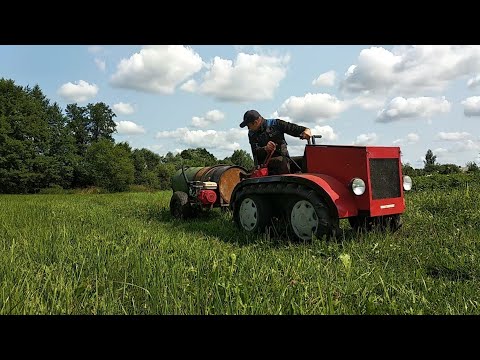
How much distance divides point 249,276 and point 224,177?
530 cm

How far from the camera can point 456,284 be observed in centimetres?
332

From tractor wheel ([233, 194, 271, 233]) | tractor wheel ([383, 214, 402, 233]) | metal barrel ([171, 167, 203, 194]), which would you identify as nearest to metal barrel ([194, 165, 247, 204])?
metal barrel ([171, 167, 203, 194])

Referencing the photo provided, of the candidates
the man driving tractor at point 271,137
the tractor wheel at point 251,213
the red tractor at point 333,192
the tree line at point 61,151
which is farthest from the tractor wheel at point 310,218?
the tree line at point 61,151

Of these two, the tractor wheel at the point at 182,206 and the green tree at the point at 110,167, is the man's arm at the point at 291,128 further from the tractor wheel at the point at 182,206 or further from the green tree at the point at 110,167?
the green tree at the point at 110,167

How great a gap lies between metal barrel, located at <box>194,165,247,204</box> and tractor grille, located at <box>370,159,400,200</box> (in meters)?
3.90

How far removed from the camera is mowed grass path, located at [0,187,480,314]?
8.59 ft

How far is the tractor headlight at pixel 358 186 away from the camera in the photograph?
16.1ft

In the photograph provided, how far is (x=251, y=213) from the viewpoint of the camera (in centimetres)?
612

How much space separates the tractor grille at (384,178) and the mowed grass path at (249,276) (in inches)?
22.7

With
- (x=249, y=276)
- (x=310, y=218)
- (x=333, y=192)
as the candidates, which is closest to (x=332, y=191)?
(x=333, y=192)

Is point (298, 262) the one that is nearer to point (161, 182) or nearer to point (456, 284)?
point (456, 284)

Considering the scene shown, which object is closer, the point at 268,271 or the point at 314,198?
the point at 268,271
